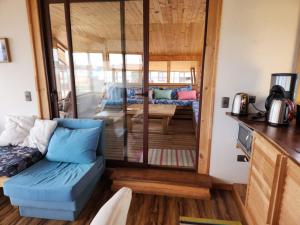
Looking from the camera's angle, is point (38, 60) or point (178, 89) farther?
point (178, 89)

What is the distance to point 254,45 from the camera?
1889 mm

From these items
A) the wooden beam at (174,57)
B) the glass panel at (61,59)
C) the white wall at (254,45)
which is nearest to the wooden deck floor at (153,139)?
the glass panel at (61,59)

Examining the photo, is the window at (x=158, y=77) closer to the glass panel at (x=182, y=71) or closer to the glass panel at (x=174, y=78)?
the glass panel at (x=174, y=78)

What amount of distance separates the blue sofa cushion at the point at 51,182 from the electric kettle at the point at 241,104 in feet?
5.24

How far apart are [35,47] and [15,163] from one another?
1394mm

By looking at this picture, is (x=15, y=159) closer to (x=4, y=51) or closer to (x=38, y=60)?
(x=38, y=60)

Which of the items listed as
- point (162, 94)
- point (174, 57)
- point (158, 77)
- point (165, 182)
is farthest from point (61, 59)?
point (174, 57)

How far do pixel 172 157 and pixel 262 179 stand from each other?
5.63 feet

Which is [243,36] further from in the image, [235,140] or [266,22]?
[235,140]

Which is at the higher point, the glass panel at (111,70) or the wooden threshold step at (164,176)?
the glass panel at (111,70)

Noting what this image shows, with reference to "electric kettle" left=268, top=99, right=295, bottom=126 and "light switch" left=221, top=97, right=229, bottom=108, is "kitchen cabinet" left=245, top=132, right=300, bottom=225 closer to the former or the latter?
"electric kettle" left=268, top=99, right=295, bottom=126

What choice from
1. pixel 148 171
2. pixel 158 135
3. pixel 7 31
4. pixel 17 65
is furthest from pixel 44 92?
pixel 158 135

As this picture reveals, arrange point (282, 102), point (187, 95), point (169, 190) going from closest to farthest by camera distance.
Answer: point (282, 102), point (169, 190), point (187, 95)

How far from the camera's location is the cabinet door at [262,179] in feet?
3.68
